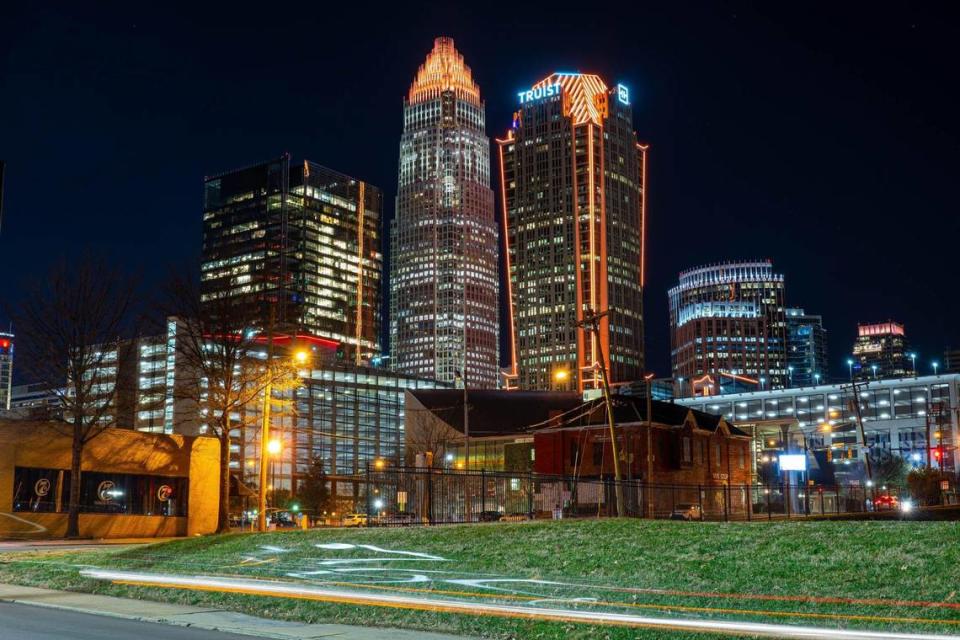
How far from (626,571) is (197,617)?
756 cm

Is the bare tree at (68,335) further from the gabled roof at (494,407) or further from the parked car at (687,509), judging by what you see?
the gabled roof at (494,407)

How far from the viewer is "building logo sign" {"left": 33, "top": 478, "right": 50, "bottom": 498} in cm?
4462

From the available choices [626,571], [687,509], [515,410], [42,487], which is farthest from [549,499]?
[515,410]

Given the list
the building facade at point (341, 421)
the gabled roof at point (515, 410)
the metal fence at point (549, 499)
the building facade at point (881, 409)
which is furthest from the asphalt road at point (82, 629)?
the building facade at point (881, 409)

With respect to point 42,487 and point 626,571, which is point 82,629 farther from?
point 42,487

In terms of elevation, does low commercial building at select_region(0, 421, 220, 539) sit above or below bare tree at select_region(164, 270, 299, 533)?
below

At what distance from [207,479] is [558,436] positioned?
30.7 m

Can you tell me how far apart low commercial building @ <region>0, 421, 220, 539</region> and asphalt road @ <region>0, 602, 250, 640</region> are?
29502 millimetres

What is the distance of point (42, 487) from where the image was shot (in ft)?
147

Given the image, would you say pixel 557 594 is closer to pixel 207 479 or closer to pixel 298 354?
pixel 298 354

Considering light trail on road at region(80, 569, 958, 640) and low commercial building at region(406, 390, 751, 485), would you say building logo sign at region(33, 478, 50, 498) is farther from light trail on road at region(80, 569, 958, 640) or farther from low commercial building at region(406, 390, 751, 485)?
low commercial building at region(406, 390, 751, 485)

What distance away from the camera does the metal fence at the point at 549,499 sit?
34.3 metres

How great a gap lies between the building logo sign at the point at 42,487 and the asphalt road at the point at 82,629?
30343 millimetres

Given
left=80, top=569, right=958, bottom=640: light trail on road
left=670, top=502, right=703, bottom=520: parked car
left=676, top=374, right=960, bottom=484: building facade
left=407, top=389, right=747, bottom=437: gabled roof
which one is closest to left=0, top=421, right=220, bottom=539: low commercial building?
left=80, top=569, right=958, bottom=640: light trail on road
